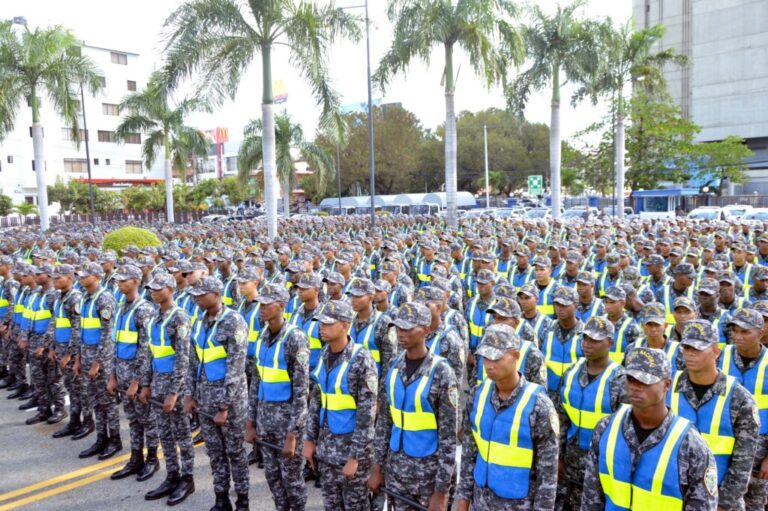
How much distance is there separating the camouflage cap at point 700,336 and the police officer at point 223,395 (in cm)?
341

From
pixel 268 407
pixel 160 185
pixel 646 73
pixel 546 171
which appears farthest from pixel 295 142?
pixel 546 171

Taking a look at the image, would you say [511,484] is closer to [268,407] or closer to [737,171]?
[268,407]

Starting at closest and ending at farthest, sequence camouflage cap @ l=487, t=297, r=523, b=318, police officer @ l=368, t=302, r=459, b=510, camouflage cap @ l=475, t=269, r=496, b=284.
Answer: police officer @ l=368, t=302, r=459, b=510 < camouflage cap @ l=487, t=297, r=523, b=318 < camouflage cap @ l=475, t=269, r=496, b=284

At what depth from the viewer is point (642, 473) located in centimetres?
305

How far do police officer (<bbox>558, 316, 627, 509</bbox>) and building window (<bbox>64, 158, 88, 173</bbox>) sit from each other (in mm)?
61461

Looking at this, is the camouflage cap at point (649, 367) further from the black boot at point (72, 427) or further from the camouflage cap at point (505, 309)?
the black boot at point (72, 427)

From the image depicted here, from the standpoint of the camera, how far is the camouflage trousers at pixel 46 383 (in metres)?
7.95

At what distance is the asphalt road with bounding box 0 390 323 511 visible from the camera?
577 cm

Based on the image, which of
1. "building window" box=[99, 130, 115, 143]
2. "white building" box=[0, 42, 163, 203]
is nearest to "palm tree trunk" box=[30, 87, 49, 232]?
"white building" box=[0, 42, 163, 203]

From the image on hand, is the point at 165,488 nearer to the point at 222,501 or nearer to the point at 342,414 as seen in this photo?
the point at 222,501

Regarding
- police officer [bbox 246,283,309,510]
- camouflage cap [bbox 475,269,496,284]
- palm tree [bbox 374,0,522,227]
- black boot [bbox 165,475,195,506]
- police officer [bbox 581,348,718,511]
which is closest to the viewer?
police officer [bbox 581,348,718,511]

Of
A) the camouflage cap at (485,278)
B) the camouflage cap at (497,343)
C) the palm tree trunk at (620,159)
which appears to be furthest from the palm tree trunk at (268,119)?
the palm tree trunk at (620,159)

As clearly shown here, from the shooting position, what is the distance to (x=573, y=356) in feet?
16.9

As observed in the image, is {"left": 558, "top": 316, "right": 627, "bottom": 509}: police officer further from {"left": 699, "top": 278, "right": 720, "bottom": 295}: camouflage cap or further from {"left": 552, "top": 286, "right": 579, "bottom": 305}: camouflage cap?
{"left": 699, "top": 278, "right": 720, "bottom": 295}: camouflage cap
